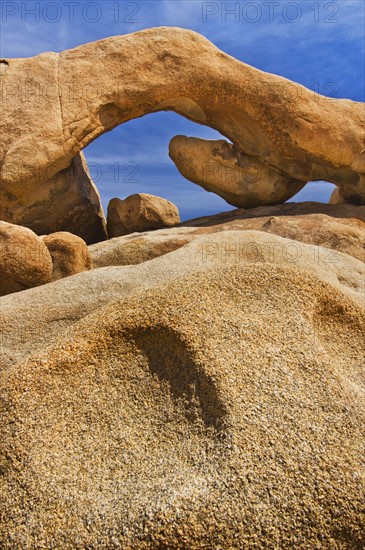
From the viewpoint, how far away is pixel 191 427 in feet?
6.20

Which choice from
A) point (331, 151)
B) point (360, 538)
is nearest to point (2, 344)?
point (360, 538)

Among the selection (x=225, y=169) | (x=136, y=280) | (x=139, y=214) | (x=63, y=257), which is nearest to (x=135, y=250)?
(x=63, y=257)

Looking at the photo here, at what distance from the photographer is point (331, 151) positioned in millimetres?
6957

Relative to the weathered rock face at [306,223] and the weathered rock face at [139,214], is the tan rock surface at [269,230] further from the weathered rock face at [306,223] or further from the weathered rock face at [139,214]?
the weathered rock face at [139,214]

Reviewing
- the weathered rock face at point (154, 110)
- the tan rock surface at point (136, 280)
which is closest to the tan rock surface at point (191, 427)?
the tan rock surface at point (136, 280)

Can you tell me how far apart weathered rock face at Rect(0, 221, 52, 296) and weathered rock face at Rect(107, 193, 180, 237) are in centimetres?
285

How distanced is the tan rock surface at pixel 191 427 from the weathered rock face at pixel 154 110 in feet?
13.5

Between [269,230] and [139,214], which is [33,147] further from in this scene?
[269,230]

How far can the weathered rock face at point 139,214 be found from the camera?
7.23m

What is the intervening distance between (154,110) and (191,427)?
18.6 ft

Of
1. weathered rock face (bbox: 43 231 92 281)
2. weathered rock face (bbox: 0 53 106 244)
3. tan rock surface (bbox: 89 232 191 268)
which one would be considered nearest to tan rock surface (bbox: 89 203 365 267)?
tan rock surface (bbox: 89 232 191 268)

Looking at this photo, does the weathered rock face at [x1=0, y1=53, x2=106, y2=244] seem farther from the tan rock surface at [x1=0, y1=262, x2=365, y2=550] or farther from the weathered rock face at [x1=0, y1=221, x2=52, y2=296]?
the tan rock surface at [x1=0, y1=262, x2=365, y2=550]

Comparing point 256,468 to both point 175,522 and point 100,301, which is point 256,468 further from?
point 100,301

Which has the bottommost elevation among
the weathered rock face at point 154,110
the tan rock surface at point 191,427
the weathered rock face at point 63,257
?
the weathered rock face at point 63,257
